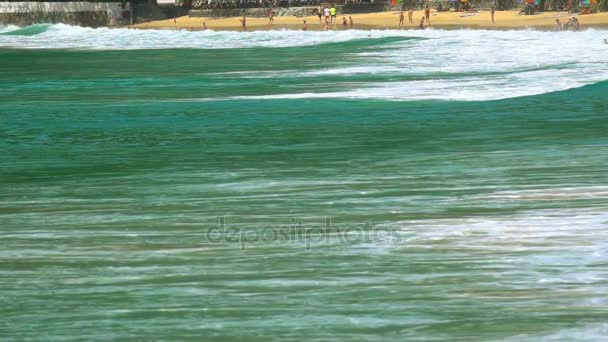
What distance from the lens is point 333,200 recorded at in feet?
40.9

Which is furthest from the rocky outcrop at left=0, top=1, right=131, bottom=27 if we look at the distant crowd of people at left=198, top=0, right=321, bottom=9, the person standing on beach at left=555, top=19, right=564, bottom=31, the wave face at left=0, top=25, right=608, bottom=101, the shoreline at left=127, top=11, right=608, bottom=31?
the person standing on beach at left=555, top=19, right=564, bottom=31

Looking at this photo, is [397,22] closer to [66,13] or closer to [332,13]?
[332,13]

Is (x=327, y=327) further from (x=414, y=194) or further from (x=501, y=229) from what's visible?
(x=414, y=194)

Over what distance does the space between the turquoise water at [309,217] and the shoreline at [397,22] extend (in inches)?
1485

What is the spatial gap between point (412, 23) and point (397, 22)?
77.7 inches

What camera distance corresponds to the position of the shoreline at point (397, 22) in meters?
63.3

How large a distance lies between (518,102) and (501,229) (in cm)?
1350

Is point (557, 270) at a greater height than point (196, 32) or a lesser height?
greater

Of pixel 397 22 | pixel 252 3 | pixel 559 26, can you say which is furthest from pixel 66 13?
pixel 559 26

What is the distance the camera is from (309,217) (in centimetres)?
1164

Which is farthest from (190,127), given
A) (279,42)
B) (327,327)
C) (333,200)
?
(279,42)

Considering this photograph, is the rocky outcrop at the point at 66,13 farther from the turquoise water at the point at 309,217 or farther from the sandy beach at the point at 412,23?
the turquoise water at the point at 309,217

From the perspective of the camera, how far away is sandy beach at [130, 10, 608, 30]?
63656mm

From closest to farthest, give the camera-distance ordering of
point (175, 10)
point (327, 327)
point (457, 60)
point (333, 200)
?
point (327, 327) < point (333, 200) < point (457, 60) < point (175, 10)
